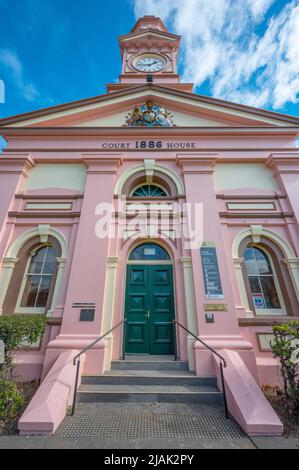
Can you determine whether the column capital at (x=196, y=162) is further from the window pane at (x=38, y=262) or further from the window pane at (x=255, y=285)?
the window pane at (x=38, y=262)

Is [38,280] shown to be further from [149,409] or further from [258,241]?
[258,241]

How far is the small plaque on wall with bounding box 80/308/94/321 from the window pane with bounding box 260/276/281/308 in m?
5.33

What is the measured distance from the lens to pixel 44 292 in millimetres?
6609

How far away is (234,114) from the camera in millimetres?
8992

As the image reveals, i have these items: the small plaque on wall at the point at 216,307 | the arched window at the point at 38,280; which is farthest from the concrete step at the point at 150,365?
the arched window at the point at 38,280

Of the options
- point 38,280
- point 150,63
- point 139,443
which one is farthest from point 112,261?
point 150,63

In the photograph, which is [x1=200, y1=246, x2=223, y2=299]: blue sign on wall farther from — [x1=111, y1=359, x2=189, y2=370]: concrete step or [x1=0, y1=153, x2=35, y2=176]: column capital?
[x1=0, y1=153, x2=35, y2=176]: column capital

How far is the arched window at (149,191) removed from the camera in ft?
26.7

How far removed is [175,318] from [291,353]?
2.85m

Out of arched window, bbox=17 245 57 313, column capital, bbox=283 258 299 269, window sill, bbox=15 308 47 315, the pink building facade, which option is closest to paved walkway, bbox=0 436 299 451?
the pink building facade

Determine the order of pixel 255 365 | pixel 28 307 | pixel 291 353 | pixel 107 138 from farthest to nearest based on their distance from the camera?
pixel 107 138
pixel 28 307
pixel 255 365
pixel 291 353

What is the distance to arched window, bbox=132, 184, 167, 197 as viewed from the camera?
321 inches

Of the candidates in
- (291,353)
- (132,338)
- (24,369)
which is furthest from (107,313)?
(291,353)
